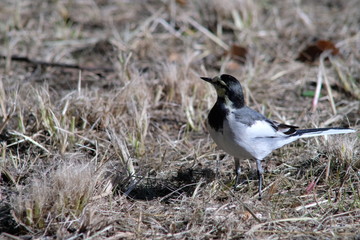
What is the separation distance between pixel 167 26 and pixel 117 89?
91.3 inches

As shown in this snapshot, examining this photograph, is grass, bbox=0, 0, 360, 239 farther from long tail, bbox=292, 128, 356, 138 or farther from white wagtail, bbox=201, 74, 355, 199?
white wagtail, bbox=201, 74, 355, 199

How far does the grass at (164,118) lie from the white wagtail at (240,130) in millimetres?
308

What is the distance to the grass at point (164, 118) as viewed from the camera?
13.0ft

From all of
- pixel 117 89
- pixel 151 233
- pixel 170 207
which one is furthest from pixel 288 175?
pixel 117 89

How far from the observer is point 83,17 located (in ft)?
26.7

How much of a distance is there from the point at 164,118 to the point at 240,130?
5.64ft

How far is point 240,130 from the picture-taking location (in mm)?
4289

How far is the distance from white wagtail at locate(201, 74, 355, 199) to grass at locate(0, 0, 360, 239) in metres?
0.31

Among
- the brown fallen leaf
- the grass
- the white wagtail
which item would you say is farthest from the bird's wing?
the brown fallen leaf

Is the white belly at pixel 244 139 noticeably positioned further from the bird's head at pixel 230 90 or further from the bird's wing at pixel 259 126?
the bird's head at pixel 230 90

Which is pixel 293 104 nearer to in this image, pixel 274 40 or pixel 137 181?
pixel 274 40

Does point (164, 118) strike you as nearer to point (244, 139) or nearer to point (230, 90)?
point (230, 90)

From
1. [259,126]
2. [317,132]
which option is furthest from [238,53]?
[259,126]

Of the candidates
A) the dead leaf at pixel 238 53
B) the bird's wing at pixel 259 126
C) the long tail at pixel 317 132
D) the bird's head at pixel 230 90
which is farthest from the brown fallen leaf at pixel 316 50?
the bird's head at pixel 230 90
